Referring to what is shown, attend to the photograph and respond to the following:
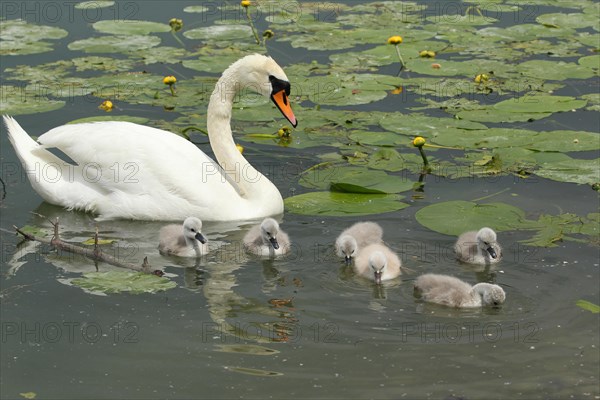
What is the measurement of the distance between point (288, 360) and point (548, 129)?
4.99 m

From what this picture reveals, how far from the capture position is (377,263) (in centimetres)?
868

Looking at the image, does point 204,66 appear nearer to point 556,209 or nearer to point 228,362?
point 556,209

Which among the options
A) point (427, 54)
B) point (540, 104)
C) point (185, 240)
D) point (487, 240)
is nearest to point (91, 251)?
point (185, 240)

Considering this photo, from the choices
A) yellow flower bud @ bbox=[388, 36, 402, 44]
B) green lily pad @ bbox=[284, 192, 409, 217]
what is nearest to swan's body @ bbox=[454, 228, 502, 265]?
green lily pad @ bbox=[284, 192, 409, 217]

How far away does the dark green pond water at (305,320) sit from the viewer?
7422 millimetres

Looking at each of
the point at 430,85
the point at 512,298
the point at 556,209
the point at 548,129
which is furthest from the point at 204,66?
the point at 512,298

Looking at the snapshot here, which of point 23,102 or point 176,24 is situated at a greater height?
point 176,24

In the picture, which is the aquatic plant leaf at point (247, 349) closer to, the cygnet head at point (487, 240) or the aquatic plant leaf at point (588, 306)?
the cygnet head at point (487, 240)

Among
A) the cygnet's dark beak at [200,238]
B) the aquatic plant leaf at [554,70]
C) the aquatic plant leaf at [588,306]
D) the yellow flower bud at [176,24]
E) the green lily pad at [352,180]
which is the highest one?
the yellow flower bud at [176,24]

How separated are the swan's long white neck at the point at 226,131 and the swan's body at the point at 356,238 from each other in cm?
129

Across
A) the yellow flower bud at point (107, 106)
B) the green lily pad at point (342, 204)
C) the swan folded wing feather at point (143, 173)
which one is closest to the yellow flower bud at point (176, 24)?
the yellow flower bud at point (107, 106)

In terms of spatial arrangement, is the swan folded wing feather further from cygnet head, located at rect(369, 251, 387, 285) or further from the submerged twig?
cygnet head, located at rect(369, 251, 387, 285)

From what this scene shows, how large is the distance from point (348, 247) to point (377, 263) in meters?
0.45

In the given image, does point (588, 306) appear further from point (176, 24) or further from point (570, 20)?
point (176, 24)
